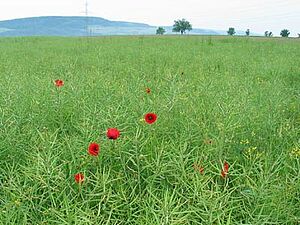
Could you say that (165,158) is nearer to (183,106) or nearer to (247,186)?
(247,186)

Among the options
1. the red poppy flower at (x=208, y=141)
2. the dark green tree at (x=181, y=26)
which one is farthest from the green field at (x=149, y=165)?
the dark green tree at (x=181, y=26)

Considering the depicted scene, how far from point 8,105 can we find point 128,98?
39.4 inches

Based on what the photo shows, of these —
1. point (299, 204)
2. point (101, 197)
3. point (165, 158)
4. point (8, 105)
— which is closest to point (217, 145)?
point (165, 158)

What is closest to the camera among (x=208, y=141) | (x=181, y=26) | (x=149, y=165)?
(x=149, y=165)

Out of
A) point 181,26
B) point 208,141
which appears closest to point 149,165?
point 208,141

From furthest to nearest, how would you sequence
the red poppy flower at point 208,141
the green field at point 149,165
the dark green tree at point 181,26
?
the dark green tree at point 181,26
the red poppy flower at point 208,141
the green field at point 149,165

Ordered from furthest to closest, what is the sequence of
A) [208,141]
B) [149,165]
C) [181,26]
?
[181,26] → [208,141] → [149,165]

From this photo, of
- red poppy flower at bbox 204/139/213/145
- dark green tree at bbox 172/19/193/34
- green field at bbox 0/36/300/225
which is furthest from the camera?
dark green tree at bbox 172/19/193/34

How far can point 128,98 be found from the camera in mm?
2975

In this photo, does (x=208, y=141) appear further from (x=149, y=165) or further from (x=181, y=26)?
(x=181, y=26)

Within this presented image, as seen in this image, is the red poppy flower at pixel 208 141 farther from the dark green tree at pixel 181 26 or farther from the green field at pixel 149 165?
Answer: the dark green tree at pixel 181 26

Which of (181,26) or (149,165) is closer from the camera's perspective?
(149,165)

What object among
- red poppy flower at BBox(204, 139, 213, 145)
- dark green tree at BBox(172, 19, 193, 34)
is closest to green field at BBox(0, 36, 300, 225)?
red poppy flower at BBox(204, 139, 213, 145)

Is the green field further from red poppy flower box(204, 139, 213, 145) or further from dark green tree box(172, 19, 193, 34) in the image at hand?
dark green tree box(172, 19, 193, 34)
